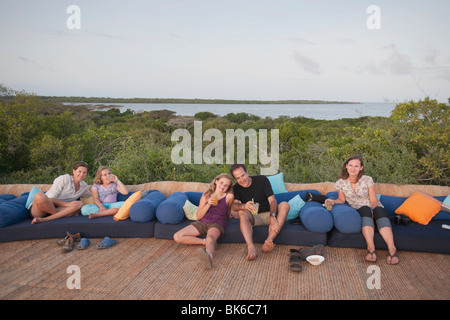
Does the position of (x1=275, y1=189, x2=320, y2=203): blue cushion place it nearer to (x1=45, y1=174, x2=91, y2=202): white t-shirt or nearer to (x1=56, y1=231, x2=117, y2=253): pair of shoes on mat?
(x1=56, y1=231, x2=117, y2=253): pair of shoes on mat

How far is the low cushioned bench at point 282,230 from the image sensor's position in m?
3.29

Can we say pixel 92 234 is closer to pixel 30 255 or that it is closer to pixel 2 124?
pixel 30 255

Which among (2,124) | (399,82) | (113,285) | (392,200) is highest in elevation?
(399,82)

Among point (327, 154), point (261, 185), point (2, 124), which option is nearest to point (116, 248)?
point (261, 185)

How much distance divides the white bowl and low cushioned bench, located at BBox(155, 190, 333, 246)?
381 mm

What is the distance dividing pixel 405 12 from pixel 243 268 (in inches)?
241

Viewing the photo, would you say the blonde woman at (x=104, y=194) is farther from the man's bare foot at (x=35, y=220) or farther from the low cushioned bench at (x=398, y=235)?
the low cushioned bench at (x=398, y=235)

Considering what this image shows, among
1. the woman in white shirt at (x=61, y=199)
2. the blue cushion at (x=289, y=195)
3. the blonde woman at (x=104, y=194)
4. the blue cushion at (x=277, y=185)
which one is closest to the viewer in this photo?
the woman in white shirt at (x=61, y=199)

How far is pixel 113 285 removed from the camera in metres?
2.63

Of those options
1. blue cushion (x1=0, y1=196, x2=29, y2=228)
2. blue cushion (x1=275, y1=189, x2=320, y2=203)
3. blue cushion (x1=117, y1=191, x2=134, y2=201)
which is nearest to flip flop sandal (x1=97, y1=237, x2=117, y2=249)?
blue cushion (x1=117, y1=191, x2=134, y2=201)

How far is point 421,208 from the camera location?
3.43m

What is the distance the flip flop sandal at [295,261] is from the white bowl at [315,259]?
0.09 metres

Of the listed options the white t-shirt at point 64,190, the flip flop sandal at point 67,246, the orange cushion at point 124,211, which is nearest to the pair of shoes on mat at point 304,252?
the orange cushion at point 124,211

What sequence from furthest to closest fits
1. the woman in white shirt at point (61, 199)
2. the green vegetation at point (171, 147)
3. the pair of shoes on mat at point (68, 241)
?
the green vegetation at point (171, 147)
the woman in white shirt at point (61, 199)
the pair of shoes on mat at point (68, 241)
